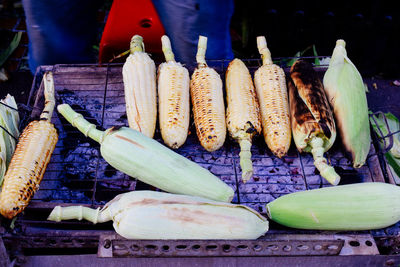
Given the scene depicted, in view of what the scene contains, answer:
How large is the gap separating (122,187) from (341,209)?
1.33 m

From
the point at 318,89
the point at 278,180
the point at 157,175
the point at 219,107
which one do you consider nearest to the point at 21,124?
the point at 157,175

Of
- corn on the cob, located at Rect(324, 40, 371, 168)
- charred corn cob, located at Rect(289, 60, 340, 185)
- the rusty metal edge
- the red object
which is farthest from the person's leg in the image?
the rusty metal edge

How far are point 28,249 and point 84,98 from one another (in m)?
1.16

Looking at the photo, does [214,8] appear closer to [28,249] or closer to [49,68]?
[49,68]

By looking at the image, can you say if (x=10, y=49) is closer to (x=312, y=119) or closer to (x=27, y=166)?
(x=27, y=166)

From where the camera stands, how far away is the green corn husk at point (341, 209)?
198 cm

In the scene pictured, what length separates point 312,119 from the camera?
235 cm

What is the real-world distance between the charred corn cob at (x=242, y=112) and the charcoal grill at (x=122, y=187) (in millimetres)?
150

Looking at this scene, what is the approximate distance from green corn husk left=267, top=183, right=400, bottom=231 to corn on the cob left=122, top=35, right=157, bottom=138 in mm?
931

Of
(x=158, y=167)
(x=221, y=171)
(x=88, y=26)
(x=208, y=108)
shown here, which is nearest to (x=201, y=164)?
(x=221, y=171)

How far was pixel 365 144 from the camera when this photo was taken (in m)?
2.37

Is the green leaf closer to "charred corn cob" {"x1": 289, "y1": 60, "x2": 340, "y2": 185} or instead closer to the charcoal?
the charcoal

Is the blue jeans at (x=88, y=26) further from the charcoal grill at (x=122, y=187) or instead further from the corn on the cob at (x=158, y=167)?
the corn on the cob at (x=158, y=167)

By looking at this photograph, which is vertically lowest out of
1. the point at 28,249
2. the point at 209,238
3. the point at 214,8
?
the point at 28,249
